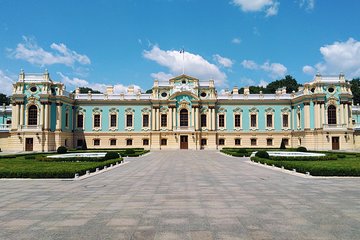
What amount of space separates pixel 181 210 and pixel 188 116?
42.9 m

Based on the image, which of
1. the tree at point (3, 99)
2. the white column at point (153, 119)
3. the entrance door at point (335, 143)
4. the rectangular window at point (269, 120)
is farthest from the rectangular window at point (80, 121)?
the tree at point (3, 99)

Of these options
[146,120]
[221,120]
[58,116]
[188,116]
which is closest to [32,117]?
[58,116]

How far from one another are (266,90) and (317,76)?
4595 centimetres

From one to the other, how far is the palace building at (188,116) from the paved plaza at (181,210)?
3553 cm

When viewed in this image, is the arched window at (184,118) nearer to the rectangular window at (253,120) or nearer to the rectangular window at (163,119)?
the rectangular window at (163,119)

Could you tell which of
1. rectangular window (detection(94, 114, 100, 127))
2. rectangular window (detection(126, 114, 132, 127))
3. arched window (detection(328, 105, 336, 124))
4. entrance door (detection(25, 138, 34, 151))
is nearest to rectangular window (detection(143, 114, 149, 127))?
rectangular window (detection(126, 114, 132, 127))

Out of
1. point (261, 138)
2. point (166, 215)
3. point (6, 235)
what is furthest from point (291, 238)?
point (261, 138)

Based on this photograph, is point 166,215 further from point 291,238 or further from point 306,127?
point 306,127

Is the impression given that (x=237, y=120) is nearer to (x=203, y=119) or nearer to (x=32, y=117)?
(x=203, y=119)

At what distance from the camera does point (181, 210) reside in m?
8.81

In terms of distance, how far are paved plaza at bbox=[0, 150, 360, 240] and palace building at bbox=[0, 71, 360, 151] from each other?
35528mm

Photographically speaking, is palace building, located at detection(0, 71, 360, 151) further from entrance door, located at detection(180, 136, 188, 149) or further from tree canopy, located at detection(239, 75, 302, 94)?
tree canopy, located at detection(239, 75, 302, 94)

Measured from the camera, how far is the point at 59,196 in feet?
36.1

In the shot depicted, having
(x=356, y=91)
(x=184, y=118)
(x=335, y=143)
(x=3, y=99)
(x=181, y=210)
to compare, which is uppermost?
(x=356, y=91)
